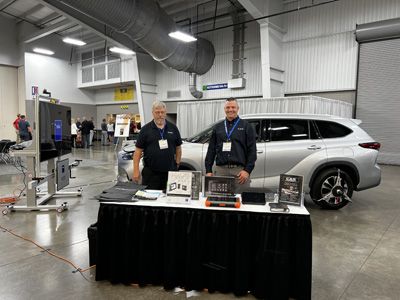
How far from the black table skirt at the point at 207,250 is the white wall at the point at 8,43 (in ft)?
58.3

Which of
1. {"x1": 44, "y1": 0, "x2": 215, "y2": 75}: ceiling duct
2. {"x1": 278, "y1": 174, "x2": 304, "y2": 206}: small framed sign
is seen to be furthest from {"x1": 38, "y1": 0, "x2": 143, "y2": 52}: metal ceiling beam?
{"x1": 278, "y1": 174, "x2": 304, "y2": 206}: small framed sign

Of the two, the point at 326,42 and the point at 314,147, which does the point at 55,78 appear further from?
the point at 314,147

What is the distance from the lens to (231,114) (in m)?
2.99

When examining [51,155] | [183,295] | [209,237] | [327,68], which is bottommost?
[183,295]

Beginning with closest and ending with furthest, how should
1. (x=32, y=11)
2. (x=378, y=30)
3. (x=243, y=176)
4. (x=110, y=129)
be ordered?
(x=243, y=176) < (x=378, y=30) < (x=32, y=11) < (x=110, y=129)

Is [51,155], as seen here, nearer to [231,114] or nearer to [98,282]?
[98,282]

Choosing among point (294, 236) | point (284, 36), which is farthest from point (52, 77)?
point (294, 236)

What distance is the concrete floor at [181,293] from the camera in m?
2.34

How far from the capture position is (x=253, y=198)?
2.40m

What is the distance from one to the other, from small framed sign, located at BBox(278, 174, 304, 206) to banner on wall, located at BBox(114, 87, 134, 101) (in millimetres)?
16296

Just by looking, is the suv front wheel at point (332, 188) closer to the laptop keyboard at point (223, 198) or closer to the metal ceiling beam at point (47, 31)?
the laptop keyboard at point (223, 198)

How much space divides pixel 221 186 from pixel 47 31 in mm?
15683

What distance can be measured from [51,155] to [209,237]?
11.5 ft

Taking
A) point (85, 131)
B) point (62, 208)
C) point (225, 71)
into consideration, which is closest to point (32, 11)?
point (85, 131)
